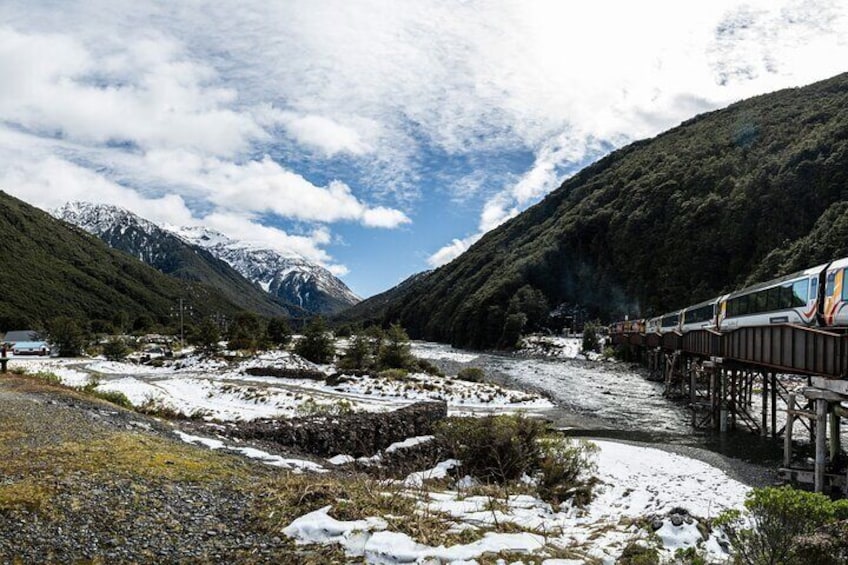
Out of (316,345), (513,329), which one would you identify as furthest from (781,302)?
(513,329)

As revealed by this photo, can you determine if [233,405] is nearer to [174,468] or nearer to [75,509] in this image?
[174,468]

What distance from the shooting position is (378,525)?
24.3 feet

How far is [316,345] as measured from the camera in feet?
180

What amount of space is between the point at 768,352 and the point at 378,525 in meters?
18.9

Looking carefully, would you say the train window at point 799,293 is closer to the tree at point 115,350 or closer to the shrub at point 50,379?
the shrub at point 50,379

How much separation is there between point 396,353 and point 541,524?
39923mm

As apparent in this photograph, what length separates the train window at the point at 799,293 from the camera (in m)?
22.1

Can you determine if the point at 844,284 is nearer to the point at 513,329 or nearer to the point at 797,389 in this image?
the point at 797,389

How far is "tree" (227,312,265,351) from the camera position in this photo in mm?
63875

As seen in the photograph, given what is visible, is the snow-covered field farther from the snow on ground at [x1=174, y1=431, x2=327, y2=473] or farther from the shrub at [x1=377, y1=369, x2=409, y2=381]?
the snow on ground at [x1=174, y1=431, x2=327, y2=473]

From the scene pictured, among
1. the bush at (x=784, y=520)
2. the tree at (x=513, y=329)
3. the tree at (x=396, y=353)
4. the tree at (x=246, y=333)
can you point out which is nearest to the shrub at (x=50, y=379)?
the bush at (x=784, y=520)

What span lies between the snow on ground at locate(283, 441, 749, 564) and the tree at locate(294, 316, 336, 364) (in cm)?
4110

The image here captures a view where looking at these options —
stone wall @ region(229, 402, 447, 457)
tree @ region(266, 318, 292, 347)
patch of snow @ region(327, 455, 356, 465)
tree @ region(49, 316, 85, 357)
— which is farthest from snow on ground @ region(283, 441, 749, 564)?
tree @ region(49, 316, 85, 357)

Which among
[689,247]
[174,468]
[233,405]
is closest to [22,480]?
[174,468]
